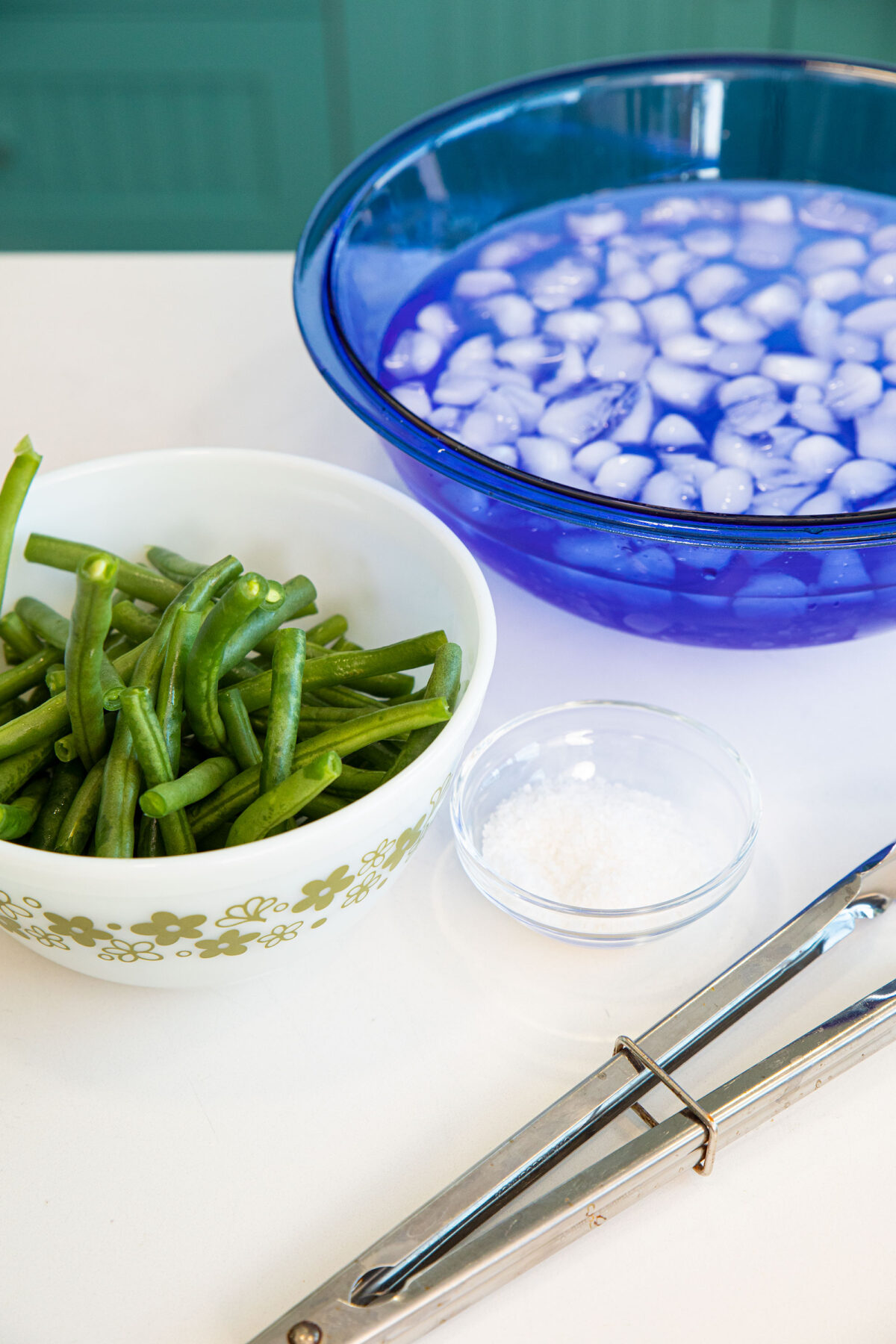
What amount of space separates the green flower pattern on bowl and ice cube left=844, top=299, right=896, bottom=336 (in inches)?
20.3

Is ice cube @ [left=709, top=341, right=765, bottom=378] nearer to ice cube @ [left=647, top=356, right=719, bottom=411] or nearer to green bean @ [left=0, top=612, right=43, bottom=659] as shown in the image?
ice cube @ [left=647, top=356, right=719, bottom=411]

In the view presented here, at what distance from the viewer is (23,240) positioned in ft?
10.7

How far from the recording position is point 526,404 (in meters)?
0.82

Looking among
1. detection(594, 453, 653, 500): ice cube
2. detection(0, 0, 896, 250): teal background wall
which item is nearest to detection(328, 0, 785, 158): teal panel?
A: detection(0, 0, 896, 250): teal background wall

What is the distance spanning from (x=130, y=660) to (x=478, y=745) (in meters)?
0.21

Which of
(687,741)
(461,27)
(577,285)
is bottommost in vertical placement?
(687,741)

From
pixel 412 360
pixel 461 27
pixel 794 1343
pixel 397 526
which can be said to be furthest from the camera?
pixel 461 27

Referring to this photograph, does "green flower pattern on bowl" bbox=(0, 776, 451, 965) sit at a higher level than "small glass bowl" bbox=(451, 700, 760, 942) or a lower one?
higher

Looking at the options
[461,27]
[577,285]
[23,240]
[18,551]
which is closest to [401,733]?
[18,551]

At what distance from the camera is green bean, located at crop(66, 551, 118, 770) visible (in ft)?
1.70

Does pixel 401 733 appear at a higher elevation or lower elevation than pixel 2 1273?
higher


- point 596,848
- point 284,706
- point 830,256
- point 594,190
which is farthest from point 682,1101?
point 594,190

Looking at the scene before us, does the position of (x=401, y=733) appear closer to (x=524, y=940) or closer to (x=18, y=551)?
(x=524, y=940)

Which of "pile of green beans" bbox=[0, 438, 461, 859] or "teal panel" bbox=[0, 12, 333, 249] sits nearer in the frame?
"pile of green beans" bbox=[0, 438, 461, 859]
